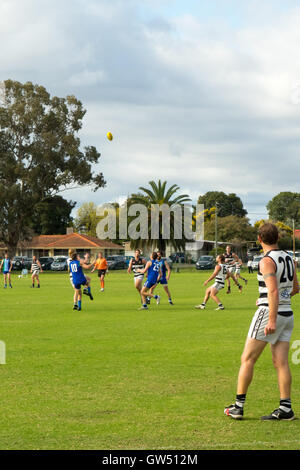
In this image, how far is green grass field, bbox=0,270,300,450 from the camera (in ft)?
20.2

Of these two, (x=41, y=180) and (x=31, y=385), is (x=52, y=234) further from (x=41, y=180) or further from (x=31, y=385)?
(x=31, y=385)

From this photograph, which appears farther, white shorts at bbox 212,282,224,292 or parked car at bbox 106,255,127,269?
parked car at bbox 106,255,127,269

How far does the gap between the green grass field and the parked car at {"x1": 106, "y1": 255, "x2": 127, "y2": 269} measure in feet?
186

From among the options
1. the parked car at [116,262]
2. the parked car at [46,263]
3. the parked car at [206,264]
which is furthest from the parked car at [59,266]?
the parked car at [206,264]

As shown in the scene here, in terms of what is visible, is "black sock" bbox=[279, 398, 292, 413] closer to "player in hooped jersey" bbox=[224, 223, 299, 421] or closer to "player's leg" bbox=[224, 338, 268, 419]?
"player in hooped jersey" bbox=[224, 223, 299, 421]

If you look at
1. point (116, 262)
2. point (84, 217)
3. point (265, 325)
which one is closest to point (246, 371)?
point (265, 325)

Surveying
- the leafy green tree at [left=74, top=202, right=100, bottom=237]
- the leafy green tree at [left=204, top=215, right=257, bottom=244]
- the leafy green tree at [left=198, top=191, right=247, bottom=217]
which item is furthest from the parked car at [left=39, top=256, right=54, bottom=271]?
the leafy green tree at [left=198, top=191, right=247, bottom=217]

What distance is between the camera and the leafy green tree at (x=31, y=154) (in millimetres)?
67000

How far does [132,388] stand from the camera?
27.5 feet

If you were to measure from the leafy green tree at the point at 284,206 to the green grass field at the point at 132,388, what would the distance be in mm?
134413

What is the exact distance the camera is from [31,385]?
8.66 metres

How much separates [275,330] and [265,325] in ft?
0.37

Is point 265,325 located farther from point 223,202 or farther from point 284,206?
point 284,206
